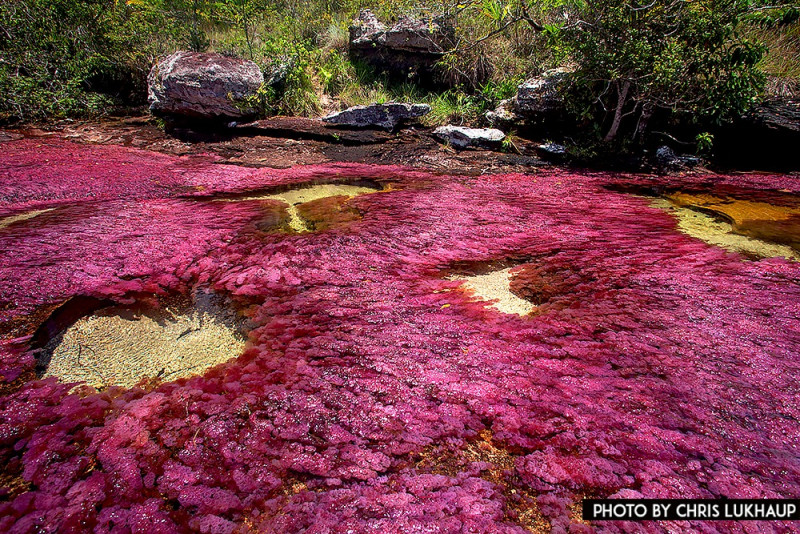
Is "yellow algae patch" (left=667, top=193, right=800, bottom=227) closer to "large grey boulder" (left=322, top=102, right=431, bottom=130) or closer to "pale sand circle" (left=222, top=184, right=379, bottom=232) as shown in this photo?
"pale sand circle" (left=222, top=184, right=379, bottom=232)

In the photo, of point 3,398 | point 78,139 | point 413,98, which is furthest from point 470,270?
point 78,139

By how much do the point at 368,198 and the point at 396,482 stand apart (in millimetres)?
3265

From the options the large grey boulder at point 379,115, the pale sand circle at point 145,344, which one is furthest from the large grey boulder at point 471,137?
the pale sand circle at point 145,344

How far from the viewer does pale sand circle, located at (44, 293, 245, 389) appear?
64.4 inches

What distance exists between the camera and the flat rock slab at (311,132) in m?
7.06

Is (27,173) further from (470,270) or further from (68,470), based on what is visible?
(470,270)

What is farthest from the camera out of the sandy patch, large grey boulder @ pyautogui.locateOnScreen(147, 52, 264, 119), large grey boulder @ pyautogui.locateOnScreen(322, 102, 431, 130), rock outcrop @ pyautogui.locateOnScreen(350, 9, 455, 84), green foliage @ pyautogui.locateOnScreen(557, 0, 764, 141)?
rock outcrop @ pyautogui.locateOnScreen(350, 9, 455, 84)

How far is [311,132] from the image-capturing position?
7.11m

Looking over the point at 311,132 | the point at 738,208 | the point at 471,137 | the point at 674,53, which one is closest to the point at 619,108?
the point at 674,53

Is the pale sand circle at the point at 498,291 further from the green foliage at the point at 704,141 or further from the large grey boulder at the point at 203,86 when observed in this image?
the large grey boulder at the point at 203,86

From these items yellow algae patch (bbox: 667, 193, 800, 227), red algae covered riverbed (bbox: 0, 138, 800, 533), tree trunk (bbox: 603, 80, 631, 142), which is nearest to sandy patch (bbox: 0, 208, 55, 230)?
red algae covered riverbed (bbox: 0, 138, 800, 533)

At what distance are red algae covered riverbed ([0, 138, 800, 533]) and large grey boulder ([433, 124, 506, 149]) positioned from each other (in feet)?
13.4

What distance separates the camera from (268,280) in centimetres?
231

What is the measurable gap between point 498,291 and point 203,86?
751cm
